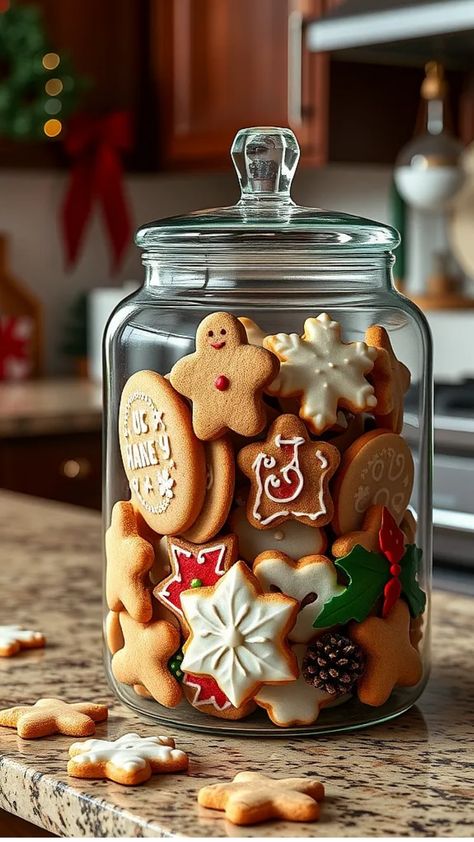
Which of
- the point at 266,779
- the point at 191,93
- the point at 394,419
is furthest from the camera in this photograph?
the point at 191,93

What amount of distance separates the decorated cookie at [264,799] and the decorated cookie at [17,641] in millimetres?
311

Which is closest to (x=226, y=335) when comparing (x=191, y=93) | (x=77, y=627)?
(x=77, y=627)

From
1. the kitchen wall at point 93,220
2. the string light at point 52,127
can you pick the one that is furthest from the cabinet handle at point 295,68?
the string light at point 52,127

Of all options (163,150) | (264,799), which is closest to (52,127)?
(163,150)

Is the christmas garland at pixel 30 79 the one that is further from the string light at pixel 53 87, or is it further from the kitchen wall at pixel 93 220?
the kitchen wall at pixel 93 220

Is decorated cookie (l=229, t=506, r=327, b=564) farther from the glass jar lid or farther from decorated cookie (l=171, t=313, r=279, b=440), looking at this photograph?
the glass jar lid

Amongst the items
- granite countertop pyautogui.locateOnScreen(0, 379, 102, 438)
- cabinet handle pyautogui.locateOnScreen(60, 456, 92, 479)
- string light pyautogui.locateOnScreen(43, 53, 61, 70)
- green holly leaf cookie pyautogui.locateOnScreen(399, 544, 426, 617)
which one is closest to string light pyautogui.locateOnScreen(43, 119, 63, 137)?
string light pyautogui.locateOnScreen(43, 53, 61, 70)

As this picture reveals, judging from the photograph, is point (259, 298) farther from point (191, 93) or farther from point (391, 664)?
point (191, 93)

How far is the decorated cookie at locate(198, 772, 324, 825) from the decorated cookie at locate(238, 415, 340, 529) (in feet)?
0.47

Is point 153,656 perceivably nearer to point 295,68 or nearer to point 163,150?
point 295,68

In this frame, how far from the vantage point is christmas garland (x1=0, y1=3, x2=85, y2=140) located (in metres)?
2.98

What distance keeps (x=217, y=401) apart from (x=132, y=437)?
78 mm

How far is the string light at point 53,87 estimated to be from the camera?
9.89ft

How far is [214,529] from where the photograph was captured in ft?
2.33
